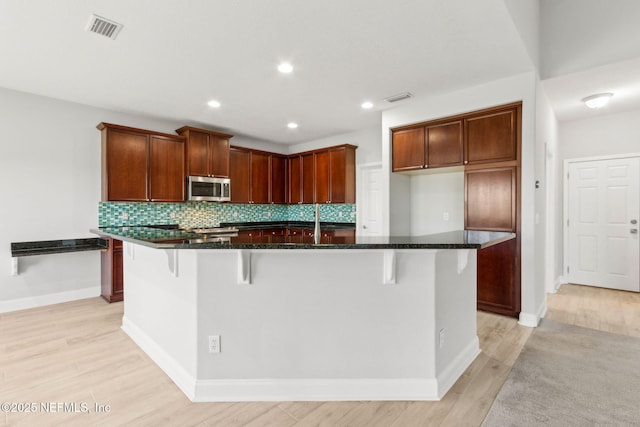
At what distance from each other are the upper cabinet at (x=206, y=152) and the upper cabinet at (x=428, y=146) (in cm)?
283

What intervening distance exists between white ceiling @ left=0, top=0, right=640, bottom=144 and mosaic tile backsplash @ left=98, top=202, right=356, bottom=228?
1446 mm

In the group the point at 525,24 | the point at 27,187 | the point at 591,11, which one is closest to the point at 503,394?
the point at 525,24

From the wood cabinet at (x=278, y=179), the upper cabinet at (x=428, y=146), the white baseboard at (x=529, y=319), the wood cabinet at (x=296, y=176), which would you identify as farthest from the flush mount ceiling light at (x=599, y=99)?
the wood cabinet at (x=278, y=179)

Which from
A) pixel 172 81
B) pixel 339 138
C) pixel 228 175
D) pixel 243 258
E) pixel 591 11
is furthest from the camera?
pixel 339 138

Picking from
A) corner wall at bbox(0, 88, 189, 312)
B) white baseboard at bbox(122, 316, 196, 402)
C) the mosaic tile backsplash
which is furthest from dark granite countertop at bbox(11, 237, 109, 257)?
white baseboard at bbox(122, 316, 196, 402)

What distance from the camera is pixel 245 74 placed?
338 cm

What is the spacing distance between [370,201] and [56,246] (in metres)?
4.67

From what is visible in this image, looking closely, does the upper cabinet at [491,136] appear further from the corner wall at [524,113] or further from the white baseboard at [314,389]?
the white baseboard at [314,389]

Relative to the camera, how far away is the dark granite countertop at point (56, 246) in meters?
3.81

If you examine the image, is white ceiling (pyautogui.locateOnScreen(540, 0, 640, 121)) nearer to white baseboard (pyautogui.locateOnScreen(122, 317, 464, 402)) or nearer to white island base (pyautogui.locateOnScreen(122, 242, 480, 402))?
white island base (pyautogui.locateOnScreen(122, 242, 480, 402))

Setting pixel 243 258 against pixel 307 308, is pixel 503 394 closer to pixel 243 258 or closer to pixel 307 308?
pixel 307 308

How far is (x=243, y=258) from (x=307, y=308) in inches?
20.3

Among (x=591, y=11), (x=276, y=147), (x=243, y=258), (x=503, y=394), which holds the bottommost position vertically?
(x=503, y=394)

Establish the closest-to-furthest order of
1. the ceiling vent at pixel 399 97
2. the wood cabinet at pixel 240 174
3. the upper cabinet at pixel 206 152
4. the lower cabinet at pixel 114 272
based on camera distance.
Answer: the ceiling vent at pixel 399 97, the lower cabinet at pixel 114 272, the upper cabinet at pixel 206 152, the wood cabinet at pixel 240 174
